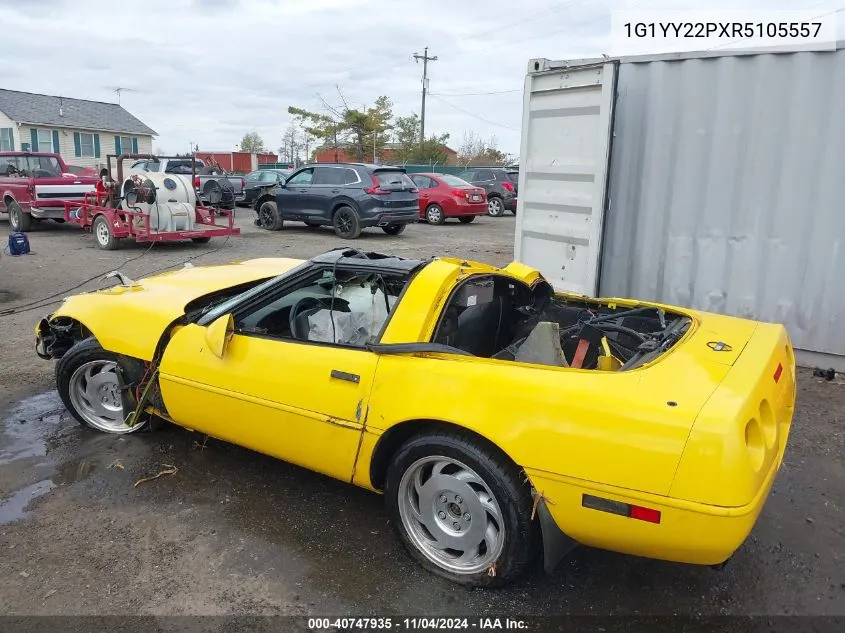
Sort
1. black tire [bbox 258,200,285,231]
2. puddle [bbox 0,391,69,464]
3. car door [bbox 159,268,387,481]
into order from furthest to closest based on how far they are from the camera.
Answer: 1. black tire [bbox 258,200,285,231]
2. puddle [bbox 0,391,69,464]
3. car door [bbox 159,268,387,481]

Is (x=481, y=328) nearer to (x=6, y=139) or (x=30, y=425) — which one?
(x=30, y=425)

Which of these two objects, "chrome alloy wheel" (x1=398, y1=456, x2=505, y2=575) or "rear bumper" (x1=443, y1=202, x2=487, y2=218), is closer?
"chrome alloy wheel" (x1=398, y1=456, x2=505, y2=575)

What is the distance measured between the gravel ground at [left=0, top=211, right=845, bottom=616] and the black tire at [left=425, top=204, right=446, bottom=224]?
1413 centimetres

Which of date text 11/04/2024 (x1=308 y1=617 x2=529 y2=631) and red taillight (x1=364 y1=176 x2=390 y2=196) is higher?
red taillight (x1=364 y1=176 x2=390 y2=196)

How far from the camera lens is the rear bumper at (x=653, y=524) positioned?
6.89ft

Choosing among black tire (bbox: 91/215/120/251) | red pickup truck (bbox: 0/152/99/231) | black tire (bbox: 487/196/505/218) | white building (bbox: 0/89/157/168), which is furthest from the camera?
white building (bbox: 0/89/157/168)

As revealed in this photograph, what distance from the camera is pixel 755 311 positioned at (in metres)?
5.61

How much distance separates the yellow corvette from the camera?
2.19 meters

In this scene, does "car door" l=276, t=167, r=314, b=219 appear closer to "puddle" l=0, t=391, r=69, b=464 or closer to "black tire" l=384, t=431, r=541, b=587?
"puddle" l=0, t=391, r=69, b=464

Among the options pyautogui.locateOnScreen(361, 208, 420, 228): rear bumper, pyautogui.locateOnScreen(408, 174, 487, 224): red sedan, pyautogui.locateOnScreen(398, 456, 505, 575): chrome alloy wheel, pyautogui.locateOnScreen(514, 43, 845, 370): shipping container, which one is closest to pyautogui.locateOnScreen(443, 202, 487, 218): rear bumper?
pyautogui.locateOnScreen(408, 174, 487, 224): red sedan

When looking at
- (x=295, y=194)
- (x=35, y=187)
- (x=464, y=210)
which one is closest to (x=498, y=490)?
(x=295, y=194)

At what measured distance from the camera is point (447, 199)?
17.6 meters

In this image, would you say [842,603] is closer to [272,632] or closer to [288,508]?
[272,632]

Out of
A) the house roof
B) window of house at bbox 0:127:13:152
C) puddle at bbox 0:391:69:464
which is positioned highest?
the house roof
